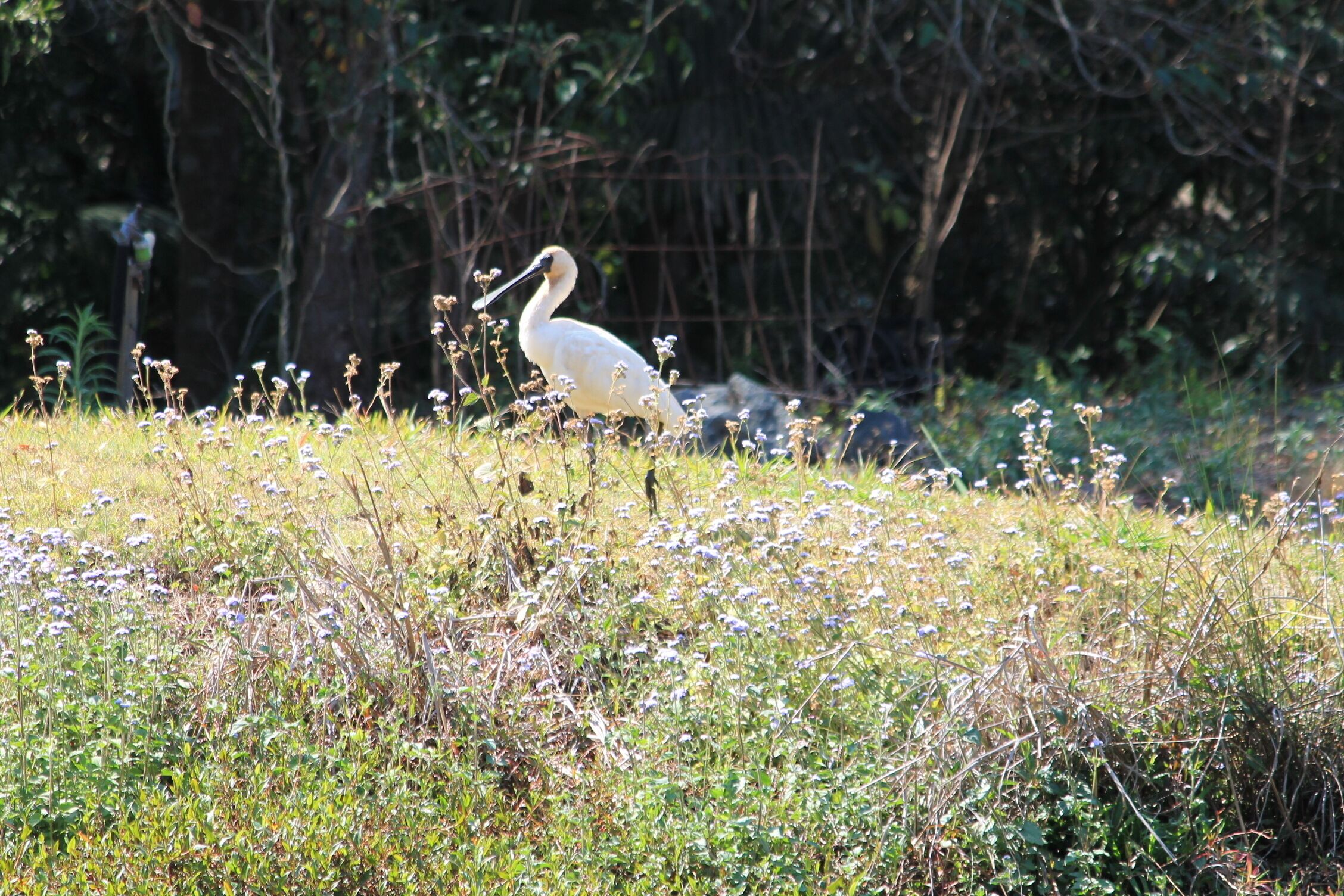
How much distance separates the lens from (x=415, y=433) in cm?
560

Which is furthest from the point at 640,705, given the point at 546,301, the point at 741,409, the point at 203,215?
the point at 203,215

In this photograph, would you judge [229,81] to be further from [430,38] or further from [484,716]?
[484,716]

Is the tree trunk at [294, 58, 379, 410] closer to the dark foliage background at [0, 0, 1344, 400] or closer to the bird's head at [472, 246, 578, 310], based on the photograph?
the dark foliage background at [0, 0, 1344, 400]

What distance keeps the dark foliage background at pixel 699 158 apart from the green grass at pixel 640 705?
4.82 metres

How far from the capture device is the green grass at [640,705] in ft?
10.5

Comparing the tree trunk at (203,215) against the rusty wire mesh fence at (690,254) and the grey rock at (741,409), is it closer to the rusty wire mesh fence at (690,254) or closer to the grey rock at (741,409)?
the rusty wire mesh fence at (690,254)

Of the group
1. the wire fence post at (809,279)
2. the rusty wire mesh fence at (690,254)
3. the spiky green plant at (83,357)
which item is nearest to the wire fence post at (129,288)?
the spiky green plant at (83,357)

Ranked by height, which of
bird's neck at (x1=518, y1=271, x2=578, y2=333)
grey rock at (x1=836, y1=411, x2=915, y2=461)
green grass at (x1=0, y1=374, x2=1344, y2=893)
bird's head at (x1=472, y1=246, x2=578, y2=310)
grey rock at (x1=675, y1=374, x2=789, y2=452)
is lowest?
grey rock at (x1=836, y1=411, x2=915, y2=461)

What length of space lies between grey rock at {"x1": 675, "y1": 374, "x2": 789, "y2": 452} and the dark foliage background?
1933 mm

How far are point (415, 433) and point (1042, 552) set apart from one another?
255cm

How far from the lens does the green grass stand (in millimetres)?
3205

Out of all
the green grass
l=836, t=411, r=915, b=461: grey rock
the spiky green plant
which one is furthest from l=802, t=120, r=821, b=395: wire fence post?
the green grass

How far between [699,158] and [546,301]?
3204mm

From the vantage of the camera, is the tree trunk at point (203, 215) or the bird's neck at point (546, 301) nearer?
the bird's neck at point (546, 301)
